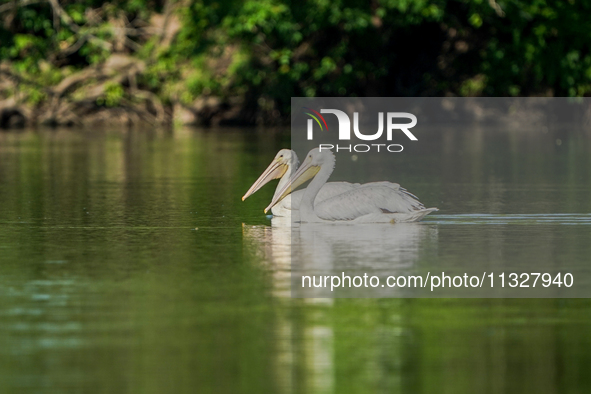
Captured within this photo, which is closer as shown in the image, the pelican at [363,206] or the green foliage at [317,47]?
the pelican at [363,206]

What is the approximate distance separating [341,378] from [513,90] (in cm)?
3680

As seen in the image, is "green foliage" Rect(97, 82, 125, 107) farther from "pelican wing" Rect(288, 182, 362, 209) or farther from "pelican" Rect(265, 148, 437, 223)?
"pelican" Rect(265, 148, 437, 223)

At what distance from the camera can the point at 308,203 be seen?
10797 mm

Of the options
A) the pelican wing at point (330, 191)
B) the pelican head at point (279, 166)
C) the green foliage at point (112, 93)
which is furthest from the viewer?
the green foliage at point (112, 93)

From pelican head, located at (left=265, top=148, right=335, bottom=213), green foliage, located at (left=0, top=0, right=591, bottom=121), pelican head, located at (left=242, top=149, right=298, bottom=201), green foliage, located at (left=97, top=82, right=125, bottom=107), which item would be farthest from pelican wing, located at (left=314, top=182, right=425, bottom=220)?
green foliage, located at (left=97, top=82, right=125, bottom=107)

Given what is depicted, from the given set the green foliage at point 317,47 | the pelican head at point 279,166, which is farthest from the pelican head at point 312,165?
the green foliage at point 317,47

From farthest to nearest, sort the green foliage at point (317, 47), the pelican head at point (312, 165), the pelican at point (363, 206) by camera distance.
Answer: the green foliage at point (317, 47), the pelican head at point (312, 165), the pelican at point (363, 206)

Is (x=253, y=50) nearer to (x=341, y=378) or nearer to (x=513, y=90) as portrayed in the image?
(x=513, y=90)

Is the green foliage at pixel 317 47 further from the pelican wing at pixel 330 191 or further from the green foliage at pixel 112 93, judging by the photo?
the pelican wing at pixel 330 191

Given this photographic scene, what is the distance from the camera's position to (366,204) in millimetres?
10578

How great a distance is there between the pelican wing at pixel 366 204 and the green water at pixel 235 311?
0.36 metres

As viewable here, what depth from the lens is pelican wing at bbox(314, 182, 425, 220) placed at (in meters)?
10.6

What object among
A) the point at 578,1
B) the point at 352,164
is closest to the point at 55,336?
the point at 352,164

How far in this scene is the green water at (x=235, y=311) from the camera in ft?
16.7
